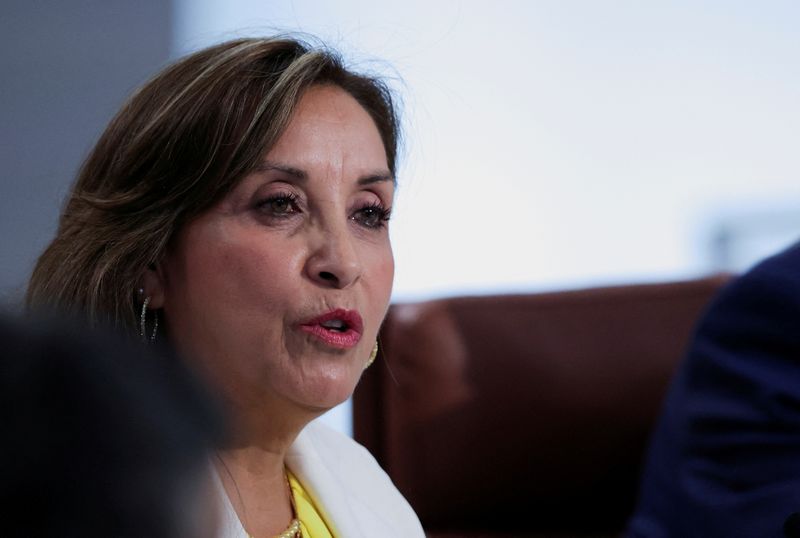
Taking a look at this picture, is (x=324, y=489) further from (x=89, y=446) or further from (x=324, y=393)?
(x=89, y=446)

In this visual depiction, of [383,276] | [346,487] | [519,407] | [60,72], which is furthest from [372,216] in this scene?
[60,72]

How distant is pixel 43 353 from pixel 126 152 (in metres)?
0.87

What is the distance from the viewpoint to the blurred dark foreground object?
0.29 meters

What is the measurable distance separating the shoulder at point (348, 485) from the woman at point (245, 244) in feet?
0.11

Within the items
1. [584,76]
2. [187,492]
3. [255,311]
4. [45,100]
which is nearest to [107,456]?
[187,492]

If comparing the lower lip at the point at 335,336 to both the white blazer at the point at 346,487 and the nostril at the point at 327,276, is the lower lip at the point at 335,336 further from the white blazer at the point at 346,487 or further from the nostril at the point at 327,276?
the white blazer at the point at 346,487

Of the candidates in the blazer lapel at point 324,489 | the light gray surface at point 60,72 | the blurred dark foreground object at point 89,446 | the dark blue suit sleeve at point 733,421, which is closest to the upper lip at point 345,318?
the blazer lapel at point 324,489

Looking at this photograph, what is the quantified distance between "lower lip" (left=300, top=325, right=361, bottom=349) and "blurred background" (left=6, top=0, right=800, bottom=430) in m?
2.02

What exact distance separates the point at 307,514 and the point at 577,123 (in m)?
2.32

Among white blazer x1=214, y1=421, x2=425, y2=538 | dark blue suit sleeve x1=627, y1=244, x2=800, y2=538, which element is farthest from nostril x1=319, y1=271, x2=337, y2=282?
dark blue suit sleeve x1=627, y1=244, x2=800, y2=538

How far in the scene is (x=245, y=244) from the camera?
110 centimetres

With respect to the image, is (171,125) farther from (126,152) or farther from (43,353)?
(43,353)

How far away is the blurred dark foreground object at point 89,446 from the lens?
29 cm

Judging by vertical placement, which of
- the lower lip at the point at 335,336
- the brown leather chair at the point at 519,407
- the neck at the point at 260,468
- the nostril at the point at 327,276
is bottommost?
the brown leather chair at the point at 519,407
